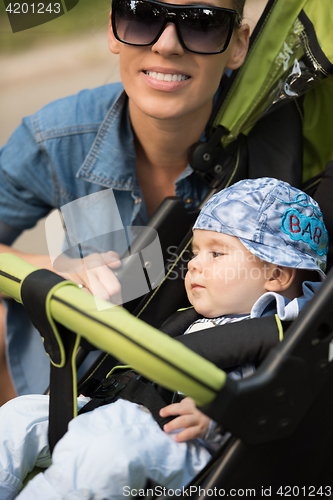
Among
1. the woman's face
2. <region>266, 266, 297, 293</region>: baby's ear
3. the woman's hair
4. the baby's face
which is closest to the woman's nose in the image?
the woman's face

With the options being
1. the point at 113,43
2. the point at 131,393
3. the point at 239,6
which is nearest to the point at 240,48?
the point at 239,6

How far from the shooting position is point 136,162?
1.51 m

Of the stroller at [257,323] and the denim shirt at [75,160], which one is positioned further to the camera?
the denim shirt at [75,160]

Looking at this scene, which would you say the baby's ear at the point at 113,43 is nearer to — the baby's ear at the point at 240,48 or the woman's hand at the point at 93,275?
the baby's ear at the point at 240,48

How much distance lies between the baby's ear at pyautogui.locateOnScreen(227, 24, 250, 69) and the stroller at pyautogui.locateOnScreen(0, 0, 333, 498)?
2 centimetres

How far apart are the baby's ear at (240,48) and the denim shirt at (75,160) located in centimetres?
30

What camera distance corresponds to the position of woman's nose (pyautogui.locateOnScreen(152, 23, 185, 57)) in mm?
1134

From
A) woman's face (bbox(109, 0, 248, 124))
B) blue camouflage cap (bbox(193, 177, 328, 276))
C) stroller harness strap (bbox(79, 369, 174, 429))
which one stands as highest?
woman's face (bbox(109, 0, 248, 124))

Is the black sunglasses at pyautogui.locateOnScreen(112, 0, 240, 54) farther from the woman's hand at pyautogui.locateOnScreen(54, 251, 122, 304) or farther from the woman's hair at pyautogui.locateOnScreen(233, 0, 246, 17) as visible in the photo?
the woman's hand at pyautogui.locateOnScreen(54, 251, 122, 304)

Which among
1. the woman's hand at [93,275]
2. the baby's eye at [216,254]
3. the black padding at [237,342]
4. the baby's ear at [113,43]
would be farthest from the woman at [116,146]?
the black padding at [237,342]

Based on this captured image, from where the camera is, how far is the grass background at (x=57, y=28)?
1181 mm

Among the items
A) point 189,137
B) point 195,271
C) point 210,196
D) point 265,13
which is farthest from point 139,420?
point 265,13

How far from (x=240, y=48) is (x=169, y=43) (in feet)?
0.83

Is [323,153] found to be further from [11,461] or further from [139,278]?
[11,461]
